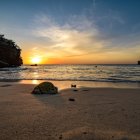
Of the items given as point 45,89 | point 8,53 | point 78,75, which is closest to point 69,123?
point 45,89

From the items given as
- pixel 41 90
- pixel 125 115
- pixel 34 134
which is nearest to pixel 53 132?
pixel 34 134

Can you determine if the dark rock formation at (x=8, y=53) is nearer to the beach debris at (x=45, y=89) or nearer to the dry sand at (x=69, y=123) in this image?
the beach debris at (x=45, y=89)

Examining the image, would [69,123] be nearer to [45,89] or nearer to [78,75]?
[45,89]

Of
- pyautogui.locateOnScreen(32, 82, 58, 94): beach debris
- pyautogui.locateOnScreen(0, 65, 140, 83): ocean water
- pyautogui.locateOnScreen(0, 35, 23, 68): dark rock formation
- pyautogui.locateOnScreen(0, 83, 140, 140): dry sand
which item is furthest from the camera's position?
pyautogui.locateOnScreen(0, 35, 23, 68): dark rock formation

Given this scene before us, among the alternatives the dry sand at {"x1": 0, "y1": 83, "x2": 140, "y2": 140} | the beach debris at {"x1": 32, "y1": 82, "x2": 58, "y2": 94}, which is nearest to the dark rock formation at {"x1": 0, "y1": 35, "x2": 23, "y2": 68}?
the beach debris at {"x1": 32, "y1": 82, "x2": 58, "y2": 94}

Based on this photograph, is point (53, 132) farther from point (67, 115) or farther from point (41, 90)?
point (41, 90)

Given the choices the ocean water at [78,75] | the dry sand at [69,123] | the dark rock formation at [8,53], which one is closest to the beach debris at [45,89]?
the dry sand at [69,123]

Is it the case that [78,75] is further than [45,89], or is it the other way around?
[78,75]

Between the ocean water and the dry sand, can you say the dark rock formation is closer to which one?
the ocean water

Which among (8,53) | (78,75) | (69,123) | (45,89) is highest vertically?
(8,53)

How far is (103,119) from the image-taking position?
20.6ft

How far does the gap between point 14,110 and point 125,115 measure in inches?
148

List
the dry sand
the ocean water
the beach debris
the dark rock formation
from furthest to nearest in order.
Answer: the dark rock formation, the ocean water, the beach debris, the dry sand

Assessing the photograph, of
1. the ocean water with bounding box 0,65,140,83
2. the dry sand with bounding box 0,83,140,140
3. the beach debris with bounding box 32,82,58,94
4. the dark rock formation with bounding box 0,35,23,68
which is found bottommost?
the ocean water with bounding box 0,65,140,83
